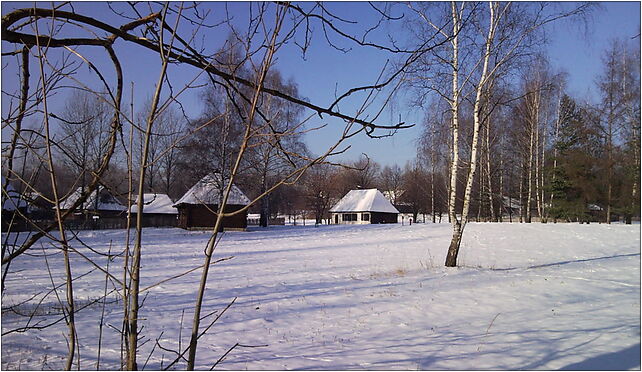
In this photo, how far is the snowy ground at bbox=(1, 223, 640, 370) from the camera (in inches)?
177

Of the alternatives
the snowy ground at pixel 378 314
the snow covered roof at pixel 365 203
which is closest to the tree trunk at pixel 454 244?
the snowy ground at pixel 378 314

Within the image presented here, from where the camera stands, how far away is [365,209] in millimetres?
39469

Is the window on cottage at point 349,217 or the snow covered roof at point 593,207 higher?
the snow covered roof at point 593,207

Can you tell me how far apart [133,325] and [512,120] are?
84.9 ft

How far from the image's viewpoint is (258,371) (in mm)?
4082

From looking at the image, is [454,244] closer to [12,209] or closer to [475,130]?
[475,130]

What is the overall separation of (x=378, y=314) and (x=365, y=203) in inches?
1344

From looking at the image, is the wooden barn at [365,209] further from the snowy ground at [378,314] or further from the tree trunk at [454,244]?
the tree trunk at [454,244]

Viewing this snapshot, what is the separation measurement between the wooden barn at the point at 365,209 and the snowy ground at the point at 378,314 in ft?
88.1

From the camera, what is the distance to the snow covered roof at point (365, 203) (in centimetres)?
3978

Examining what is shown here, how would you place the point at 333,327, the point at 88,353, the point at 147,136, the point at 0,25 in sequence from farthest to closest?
the point at 333,327, the point at 88,353, the point at 0,25, the point at 147,136

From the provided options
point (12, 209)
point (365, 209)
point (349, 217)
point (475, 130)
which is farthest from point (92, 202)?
point (349, 217)

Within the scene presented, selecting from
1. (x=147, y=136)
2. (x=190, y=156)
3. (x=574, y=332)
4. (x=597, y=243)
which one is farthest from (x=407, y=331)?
(x=190, y=156)

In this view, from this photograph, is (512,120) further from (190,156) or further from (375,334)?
(375,334)
